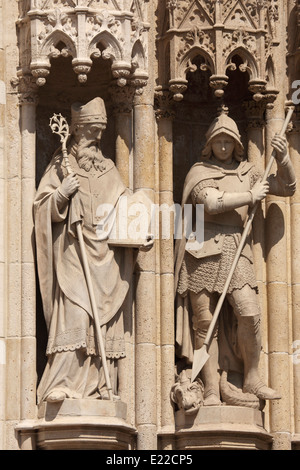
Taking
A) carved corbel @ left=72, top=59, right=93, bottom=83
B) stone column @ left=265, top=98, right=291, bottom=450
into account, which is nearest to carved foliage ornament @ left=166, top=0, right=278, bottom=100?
stone column @ left=265, top=98, right=291, bottom=450

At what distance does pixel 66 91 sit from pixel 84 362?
→ 2.73m

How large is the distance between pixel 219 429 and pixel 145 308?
1.31 meters

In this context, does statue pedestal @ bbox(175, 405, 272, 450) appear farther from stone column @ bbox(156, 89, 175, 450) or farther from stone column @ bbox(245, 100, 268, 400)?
stone column @ bbox(245, 100, 268, 400)

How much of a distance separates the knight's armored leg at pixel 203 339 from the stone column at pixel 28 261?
1521mm

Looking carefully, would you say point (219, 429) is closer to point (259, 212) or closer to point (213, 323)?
point (213, 323)

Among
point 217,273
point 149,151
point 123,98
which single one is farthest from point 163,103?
point 217,273

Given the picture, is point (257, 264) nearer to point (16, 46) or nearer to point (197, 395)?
point (197, 395)

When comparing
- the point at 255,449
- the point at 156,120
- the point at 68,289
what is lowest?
the point at 255,449

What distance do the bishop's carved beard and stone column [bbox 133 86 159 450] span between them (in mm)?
452

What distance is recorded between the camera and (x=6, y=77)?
74.5ft

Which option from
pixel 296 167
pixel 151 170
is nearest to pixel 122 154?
pixel 151 170

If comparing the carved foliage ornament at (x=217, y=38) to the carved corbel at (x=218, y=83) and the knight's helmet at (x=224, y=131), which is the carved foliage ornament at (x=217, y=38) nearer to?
the carved corbel at (x=218, y=83)

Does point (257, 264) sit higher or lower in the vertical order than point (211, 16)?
lower

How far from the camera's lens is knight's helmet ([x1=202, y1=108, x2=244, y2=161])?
74.8 feet
